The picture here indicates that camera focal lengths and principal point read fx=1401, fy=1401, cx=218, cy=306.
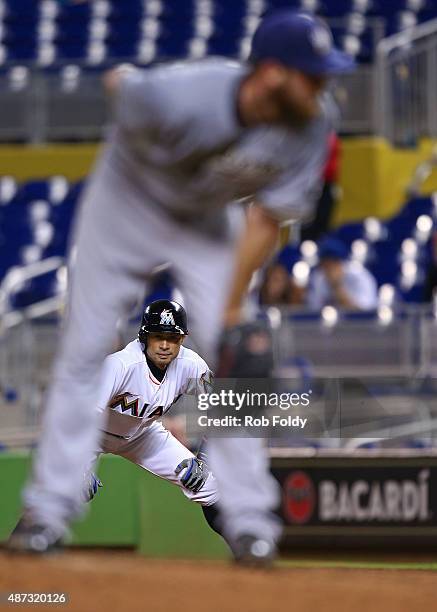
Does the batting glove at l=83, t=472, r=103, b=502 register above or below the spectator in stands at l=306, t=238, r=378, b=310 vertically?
below

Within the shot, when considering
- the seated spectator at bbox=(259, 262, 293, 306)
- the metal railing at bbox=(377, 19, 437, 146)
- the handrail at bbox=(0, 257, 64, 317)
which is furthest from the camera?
the metal railing at bbox=(377, 19, 437, 146)

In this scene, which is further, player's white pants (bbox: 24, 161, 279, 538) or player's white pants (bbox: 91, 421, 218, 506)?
player's white pants (bbox: 91, 421, 218, 506)

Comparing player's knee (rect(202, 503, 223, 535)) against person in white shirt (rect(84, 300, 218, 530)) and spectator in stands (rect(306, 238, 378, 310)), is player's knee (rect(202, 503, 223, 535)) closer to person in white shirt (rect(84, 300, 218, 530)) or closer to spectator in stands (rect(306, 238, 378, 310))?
person in white shirt (rect(84, 300, 218, 530))

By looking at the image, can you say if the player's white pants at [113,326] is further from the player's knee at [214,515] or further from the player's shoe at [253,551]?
the player's knee at [214,515]

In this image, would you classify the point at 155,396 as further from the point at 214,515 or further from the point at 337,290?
the point at 337,290

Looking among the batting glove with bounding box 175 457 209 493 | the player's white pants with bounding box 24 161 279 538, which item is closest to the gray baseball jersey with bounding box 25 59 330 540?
the player's white pants with bounding box 24 161 279 538

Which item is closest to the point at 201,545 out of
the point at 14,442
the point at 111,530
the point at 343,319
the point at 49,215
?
the point at 111,530

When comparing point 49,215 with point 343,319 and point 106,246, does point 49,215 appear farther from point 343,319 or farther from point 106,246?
point 106,246
